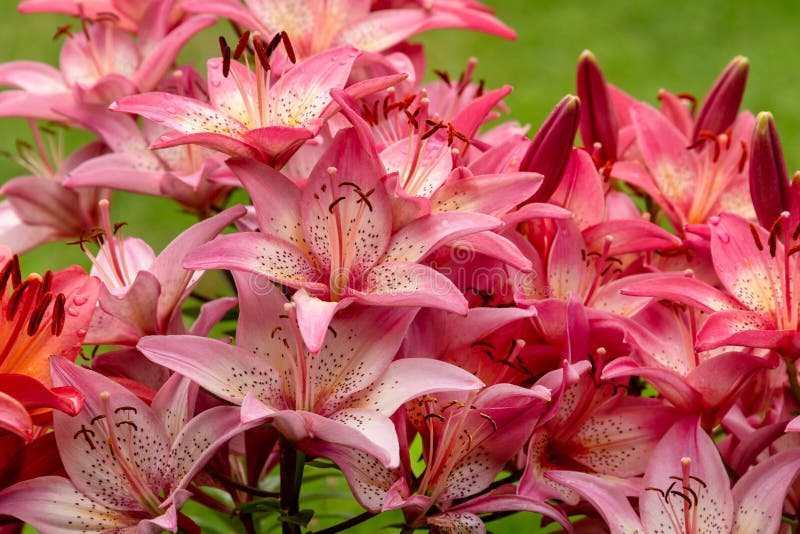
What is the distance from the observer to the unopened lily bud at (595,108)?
0.93 m

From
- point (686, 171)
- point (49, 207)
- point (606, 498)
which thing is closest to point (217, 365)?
point (606, 498)

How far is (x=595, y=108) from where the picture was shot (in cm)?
94

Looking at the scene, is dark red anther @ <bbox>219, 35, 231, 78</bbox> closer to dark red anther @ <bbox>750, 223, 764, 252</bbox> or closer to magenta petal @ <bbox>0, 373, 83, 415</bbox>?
magenta petal @ <bbox>0, 373, 83, 415</bbox>

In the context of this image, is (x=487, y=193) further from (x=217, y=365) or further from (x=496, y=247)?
(x=217, y=365)

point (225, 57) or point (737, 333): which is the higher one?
point (225, 57)

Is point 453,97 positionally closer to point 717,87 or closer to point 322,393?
point 717,87

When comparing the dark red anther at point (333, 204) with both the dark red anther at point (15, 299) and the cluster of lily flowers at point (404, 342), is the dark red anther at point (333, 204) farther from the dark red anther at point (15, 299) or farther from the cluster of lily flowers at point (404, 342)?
the dark red anther at point (15, 299)

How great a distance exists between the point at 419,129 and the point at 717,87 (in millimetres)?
325

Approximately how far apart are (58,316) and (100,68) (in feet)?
1.26

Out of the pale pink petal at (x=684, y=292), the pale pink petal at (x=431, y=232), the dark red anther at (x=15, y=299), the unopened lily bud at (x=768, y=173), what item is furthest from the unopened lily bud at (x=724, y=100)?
the dark red anther at (x=15, y=299)

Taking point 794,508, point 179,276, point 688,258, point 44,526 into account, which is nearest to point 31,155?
point 179,276

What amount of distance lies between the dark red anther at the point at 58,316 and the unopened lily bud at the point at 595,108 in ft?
1.49

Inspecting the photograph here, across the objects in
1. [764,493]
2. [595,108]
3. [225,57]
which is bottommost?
[764,493]

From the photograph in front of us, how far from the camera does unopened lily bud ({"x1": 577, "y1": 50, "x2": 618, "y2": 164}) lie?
0.93m
